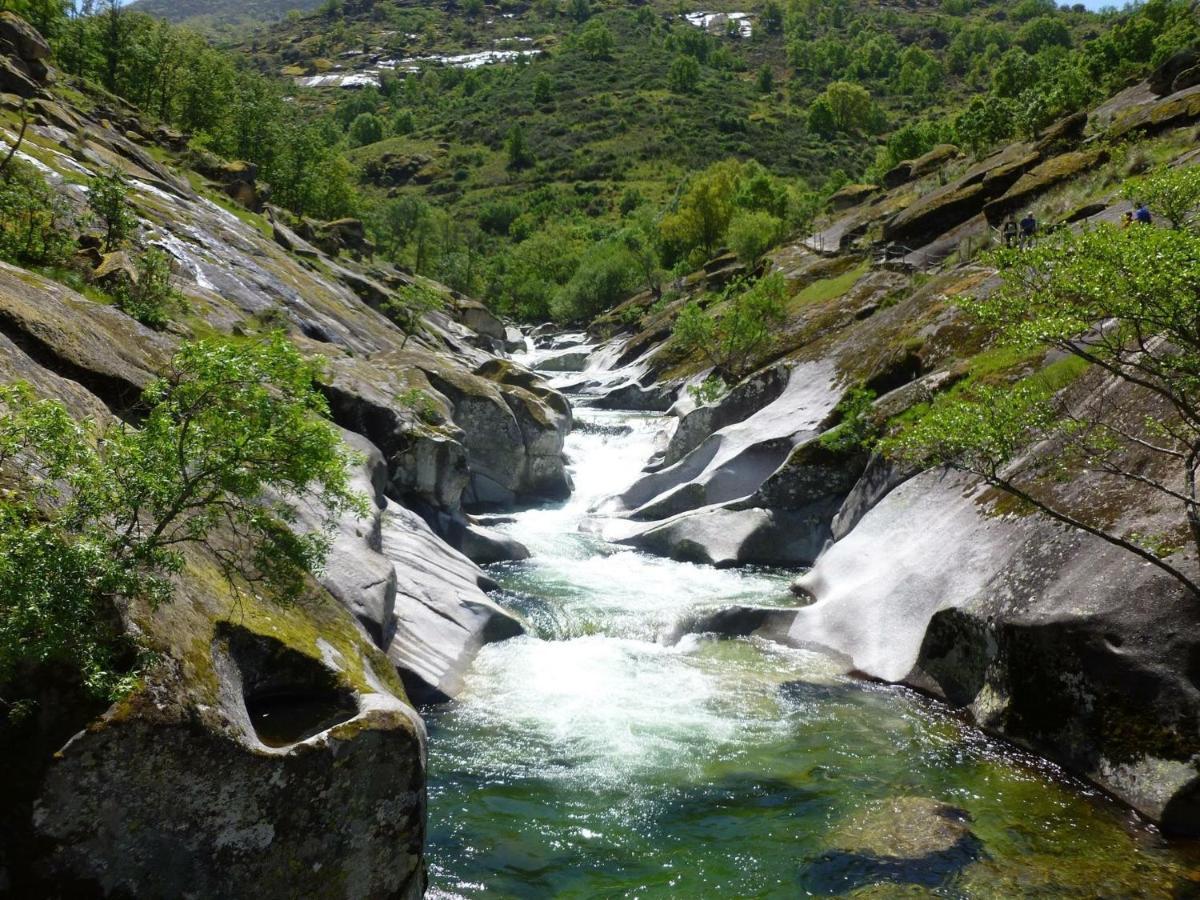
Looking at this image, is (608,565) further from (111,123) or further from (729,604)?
(111,123)

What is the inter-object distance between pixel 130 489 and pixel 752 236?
77.3 m

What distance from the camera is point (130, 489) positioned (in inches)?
329

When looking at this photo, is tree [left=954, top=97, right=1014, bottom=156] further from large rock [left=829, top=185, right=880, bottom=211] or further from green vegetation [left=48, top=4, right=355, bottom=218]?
green vegetation [left=48, top=4, right=355, bottom=218]

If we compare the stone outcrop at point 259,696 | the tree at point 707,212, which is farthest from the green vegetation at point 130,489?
the tree at point 707,212

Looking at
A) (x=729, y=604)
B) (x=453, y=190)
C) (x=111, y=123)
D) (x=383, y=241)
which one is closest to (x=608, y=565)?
(x=729, y=604)

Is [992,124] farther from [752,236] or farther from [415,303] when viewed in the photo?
[415,303]

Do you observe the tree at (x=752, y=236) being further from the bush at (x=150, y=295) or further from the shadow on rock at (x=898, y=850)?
the shadow on rock at (x=898, y=850)

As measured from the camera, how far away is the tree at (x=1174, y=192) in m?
12.5

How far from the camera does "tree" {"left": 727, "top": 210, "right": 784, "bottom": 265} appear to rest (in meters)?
79.5

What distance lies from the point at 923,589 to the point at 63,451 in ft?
63.1

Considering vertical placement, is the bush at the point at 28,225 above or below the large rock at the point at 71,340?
above

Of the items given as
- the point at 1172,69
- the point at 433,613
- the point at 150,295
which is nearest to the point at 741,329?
the point at 433,613

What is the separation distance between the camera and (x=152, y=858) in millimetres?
8445

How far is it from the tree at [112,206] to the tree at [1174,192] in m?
29.2
